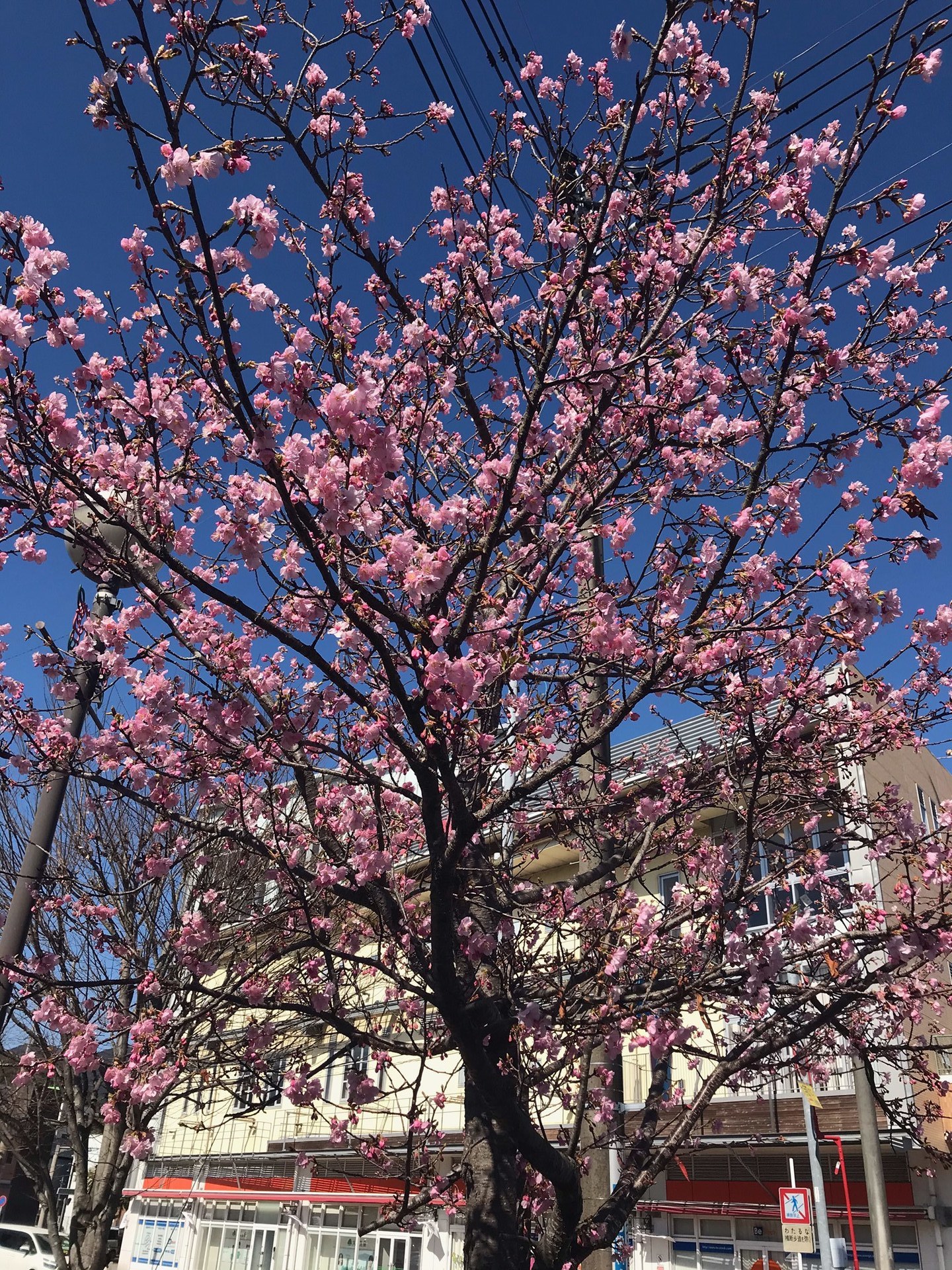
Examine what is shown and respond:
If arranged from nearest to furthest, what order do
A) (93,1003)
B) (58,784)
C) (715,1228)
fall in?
(58,784) < (93,1003) < (715,1228)

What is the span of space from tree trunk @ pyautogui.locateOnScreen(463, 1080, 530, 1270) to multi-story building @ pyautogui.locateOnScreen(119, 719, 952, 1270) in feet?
2.60

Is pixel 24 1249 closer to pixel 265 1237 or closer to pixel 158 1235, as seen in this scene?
pixel 265 1237

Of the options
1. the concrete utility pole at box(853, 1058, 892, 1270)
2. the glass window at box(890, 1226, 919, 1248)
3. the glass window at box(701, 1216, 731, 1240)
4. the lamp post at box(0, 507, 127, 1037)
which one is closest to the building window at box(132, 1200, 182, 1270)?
the glass window at box(701, 1216, 731, 1240)

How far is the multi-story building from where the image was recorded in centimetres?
1009

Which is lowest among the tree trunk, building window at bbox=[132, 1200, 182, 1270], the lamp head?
building window at bbox=[132, 1200, 182, 1270]

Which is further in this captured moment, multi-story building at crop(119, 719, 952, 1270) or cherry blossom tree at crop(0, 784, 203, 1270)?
multi-story building at crop(119, 719, 952, 1270)

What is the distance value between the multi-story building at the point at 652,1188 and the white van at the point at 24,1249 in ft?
11.2

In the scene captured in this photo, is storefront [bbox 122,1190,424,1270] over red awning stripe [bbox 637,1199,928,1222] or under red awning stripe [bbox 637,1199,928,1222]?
under

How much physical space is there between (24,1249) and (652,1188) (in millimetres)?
12641

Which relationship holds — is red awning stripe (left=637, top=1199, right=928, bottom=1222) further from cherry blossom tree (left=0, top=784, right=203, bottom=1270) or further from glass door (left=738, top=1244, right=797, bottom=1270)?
cherry blossom tree (left=0, top=784, right=203, bottom=1270)

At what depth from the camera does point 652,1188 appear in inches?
519

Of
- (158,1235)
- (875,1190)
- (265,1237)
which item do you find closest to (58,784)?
(875,1190)

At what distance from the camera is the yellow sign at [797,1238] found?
29.7ft

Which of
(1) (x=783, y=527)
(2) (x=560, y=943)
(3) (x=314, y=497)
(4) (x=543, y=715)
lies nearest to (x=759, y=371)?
(1) (x=783, y=527)
